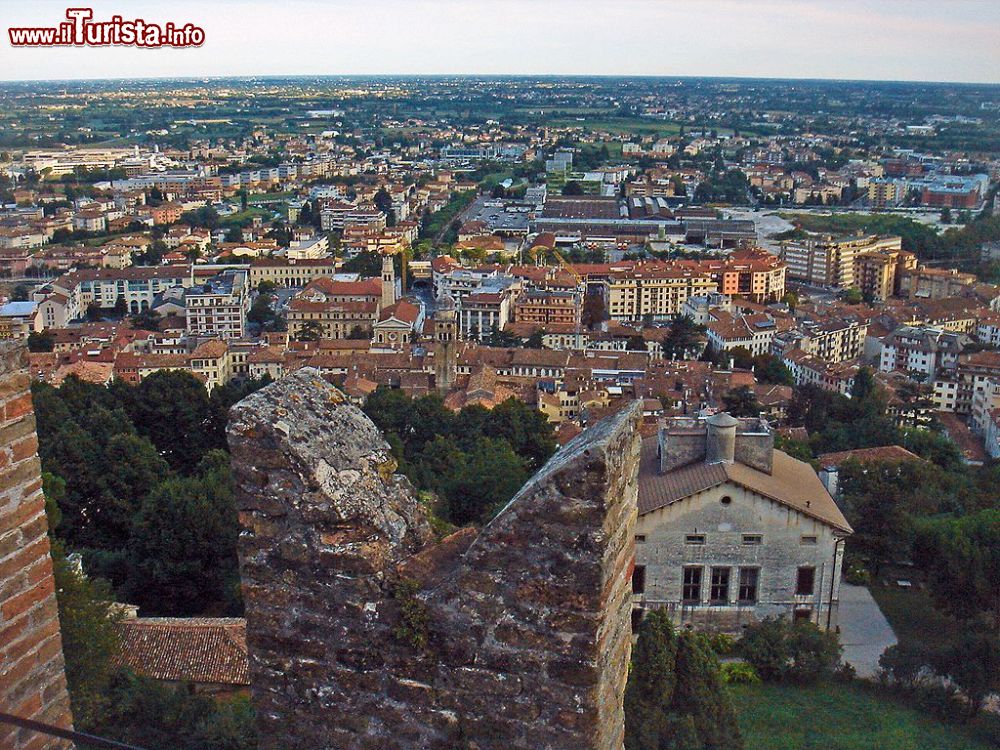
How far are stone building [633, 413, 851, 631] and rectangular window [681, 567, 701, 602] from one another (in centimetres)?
2

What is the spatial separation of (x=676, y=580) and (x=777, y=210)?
3604 inches

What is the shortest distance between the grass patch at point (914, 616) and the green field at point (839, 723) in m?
2.11

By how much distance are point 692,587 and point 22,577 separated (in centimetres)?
1523

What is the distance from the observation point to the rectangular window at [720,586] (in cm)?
1817

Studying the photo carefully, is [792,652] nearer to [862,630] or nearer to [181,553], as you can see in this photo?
[862,630]

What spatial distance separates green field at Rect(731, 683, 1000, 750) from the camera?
14.8 m

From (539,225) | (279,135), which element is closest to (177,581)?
(539,225)

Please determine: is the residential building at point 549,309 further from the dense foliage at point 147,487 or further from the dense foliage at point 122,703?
the dense foliage at point 122,703

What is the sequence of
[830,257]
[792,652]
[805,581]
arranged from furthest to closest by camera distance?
1. [830,257]
2. [805,581]
3. [792,652]

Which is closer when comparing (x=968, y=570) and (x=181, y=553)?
(x=968, y=570)

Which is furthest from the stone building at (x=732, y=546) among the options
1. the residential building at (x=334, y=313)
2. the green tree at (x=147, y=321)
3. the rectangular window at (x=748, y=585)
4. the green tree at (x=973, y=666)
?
the green tree at (x=147, y=321)

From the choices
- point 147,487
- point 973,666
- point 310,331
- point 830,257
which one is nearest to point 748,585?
Answer: point 973,666

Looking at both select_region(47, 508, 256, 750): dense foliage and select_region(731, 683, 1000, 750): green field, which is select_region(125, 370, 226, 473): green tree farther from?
select_region(731, 683, 1000, 750): green field

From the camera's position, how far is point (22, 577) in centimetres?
420
